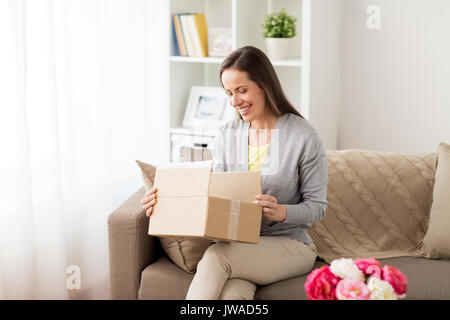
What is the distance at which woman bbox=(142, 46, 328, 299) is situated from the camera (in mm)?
1922

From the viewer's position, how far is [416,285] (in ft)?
6.75

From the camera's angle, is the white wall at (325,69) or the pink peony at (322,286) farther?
the white wall at (325,69)

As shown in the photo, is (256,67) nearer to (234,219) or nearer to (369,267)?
(234,219)

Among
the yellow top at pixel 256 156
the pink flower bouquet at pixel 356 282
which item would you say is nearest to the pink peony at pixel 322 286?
the pink flower bouquet at pixel 356 282

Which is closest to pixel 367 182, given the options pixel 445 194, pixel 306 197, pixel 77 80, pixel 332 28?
pixel 445 194

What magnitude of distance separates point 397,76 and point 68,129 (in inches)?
66.6

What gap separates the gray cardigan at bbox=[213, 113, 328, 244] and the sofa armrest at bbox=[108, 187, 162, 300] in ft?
1.43

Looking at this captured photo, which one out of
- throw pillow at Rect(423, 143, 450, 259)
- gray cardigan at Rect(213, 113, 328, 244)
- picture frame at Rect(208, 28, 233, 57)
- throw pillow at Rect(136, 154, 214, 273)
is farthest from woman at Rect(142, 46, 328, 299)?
picture frame at Rect(208, 28, 233, 57)

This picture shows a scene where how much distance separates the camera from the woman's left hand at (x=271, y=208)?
1864 millimetres

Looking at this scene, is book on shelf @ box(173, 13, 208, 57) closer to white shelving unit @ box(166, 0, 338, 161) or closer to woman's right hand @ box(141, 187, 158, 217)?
white shelving unit @ box(166, 0, 338, 161)

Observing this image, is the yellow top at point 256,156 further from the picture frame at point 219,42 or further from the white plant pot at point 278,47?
the picture frame at point 219,42

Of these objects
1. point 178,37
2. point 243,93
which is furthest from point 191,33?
point 243,93

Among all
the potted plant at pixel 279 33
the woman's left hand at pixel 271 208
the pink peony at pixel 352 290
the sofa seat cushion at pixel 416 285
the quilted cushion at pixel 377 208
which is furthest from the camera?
the potted plant at pixel 279 33

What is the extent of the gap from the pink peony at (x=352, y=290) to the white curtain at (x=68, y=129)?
1.36 m
